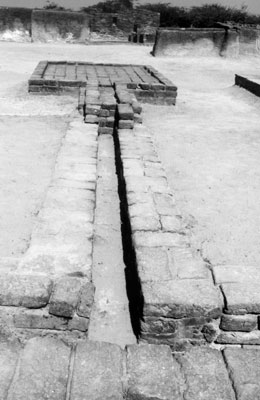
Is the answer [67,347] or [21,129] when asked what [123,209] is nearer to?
[67,347]

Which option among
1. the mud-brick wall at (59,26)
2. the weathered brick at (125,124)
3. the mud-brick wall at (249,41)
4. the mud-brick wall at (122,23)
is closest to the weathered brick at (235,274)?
the weathered brick at (125,124)

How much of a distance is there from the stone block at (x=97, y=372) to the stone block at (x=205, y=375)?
1.09ft

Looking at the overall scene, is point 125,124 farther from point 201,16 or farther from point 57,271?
point 201,16

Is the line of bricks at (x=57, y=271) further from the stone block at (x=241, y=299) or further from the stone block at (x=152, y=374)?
the stone block at (x=241, y=299)

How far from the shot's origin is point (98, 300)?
2875 mm

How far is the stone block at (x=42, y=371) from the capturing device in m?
1.96

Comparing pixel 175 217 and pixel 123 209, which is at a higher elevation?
pixel 175 217

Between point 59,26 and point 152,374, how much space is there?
18563 mm

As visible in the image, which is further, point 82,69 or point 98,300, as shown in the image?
point 82,69

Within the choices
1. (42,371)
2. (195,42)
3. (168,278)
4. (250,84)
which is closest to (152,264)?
(168,278)

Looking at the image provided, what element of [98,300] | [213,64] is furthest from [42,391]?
[213,64]

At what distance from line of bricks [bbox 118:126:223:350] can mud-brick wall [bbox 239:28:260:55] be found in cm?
1409

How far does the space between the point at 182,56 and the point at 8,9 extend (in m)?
8.18

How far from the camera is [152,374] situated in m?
2.12
